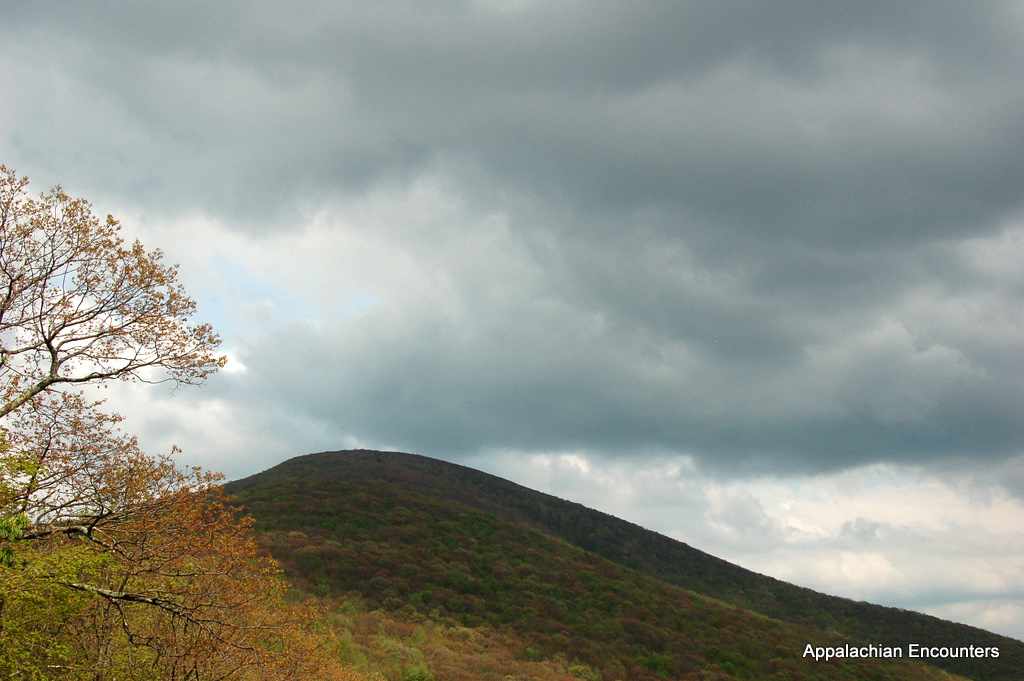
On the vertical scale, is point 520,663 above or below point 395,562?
below

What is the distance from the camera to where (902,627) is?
7425 cm

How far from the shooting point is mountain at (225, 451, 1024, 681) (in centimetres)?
4750

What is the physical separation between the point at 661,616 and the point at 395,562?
1960cm

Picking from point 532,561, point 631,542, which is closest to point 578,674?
point 532,561

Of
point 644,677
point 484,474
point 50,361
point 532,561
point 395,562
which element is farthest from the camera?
point 484,474

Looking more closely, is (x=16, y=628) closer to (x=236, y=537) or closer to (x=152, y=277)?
(x=236, y=537)

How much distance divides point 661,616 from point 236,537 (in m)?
42.6

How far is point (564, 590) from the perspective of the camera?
57.2m

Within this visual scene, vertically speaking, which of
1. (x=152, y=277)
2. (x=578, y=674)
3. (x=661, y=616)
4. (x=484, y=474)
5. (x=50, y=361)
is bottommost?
(x=578, y=674)

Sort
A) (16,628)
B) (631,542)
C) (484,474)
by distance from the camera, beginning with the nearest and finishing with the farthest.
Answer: (16,628)
(631,542)
(484,474)

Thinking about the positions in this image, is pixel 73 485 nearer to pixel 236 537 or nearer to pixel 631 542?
pixel 236 537

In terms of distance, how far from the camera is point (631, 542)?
9438 cm

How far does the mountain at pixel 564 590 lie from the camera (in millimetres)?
47500

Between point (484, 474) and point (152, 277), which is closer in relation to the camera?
point (152, 277)
